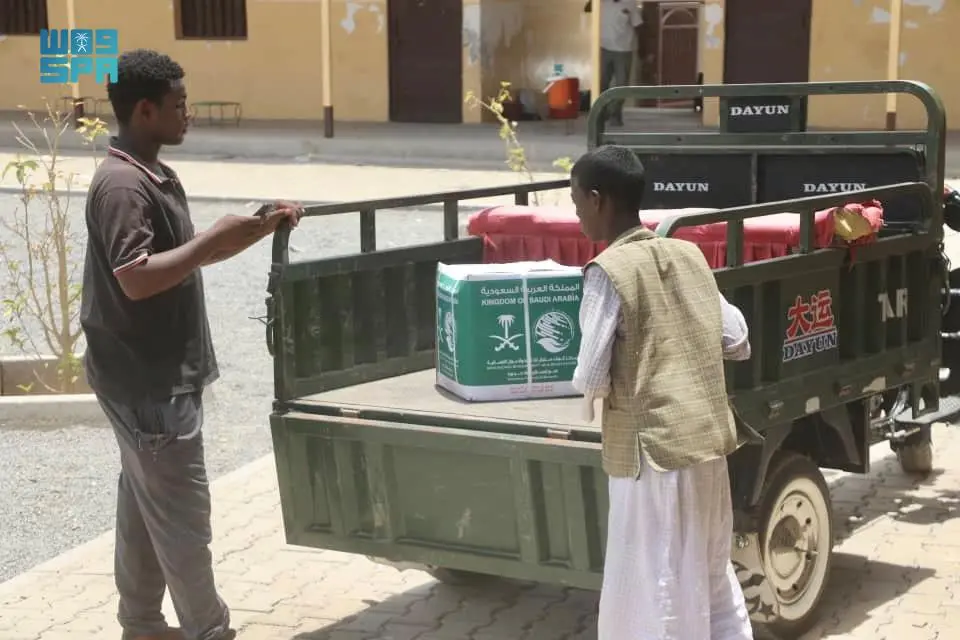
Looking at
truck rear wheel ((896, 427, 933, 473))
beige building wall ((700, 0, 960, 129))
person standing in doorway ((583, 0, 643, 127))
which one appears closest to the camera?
truck rear wheel ((896, 427, 933, 473))

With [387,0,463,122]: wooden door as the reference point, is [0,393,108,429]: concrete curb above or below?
below

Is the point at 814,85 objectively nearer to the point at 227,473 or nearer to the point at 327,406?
the point at 327,406

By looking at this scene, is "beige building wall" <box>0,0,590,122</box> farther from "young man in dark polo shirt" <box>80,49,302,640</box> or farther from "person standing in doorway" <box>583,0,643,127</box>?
"young man in dark polo shirt" <box>80,49,302,640</box>

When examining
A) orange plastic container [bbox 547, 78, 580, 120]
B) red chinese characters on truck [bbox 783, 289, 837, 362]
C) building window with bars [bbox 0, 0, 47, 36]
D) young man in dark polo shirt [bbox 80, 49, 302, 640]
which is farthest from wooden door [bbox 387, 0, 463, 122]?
young man in dark polo shirt [bbox 80, 49, 302, 640]

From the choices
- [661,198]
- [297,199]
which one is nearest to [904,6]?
[297,199]

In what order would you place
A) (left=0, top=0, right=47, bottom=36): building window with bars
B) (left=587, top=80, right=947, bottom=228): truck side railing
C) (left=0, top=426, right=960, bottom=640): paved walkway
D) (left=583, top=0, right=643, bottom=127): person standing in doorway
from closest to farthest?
(left=0, top=426, right=960, bottom=640): paved walkway, (left=587, top=80, right=947, bottom=228): truck side railing, (left=583, top=0, right=643, bottom=127): person standing in doorway, (left=0, top=0, right=47, bottom=36): building window with bars

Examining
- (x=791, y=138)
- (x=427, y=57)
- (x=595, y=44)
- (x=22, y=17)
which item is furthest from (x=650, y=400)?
(x=22, y=17)

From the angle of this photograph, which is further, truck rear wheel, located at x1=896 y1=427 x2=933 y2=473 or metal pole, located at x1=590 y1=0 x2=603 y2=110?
metal pole, located at x1=590 y1=0 x2=603 y2=110

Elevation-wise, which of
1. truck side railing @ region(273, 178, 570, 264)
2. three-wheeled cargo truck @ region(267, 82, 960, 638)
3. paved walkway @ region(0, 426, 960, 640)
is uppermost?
truck side railing @ region(273, 178, 570, 264)

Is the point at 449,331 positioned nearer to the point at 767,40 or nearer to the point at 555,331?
the point at 555,331

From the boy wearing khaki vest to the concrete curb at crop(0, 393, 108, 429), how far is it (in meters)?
4.35

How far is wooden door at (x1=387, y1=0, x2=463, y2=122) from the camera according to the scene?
21.7m

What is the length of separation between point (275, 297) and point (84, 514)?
2.21 m

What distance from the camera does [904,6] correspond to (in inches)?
747
